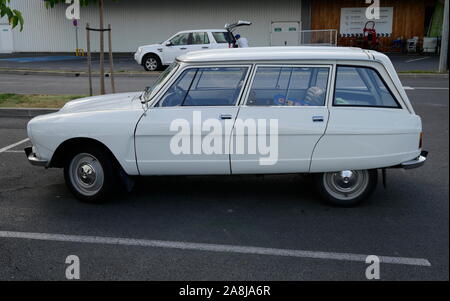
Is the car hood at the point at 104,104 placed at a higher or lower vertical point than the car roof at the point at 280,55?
lower

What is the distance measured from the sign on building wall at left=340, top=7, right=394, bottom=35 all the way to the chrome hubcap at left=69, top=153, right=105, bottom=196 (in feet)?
91.4

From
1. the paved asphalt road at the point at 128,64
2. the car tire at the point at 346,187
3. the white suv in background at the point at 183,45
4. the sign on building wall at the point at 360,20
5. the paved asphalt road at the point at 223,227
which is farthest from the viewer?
the sign on building wall at the point at 360,20

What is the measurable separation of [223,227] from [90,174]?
1.62 m

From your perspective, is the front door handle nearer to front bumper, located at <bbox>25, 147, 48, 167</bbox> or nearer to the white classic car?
the white classic car

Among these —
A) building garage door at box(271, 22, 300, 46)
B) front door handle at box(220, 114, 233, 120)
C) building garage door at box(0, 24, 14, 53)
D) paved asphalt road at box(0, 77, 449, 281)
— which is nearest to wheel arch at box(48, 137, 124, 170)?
paved asphalt road at box(0, 77, 449, 281)

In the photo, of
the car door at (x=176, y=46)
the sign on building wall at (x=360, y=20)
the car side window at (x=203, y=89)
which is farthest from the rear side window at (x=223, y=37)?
the car side window at (x=203, y=89)

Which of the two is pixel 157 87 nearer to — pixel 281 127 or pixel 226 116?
pixel 226 116

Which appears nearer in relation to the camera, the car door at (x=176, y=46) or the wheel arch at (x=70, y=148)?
the wheel arch at (x=70, y=148)

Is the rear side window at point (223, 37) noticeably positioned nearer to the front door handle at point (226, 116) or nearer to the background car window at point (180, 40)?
the background car window at point (180, 40)

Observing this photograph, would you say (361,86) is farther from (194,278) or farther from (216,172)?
(194,278)

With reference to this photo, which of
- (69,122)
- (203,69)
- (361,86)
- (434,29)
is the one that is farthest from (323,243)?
(434,29)

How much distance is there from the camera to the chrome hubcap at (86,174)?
17.6 ft

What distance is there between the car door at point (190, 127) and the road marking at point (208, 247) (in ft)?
3.07

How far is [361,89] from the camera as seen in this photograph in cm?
525
